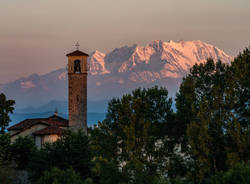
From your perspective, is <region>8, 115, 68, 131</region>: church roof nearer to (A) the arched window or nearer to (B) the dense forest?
(A) the arched window

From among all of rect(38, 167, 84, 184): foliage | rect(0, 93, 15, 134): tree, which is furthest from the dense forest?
rect(0, 93, 15, 134): tree

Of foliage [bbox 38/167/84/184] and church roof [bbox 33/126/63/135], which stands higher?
church roof [bbox 33/126/63/135]

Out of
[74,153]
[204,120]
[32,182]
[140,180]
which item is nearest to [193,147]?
[204,120]

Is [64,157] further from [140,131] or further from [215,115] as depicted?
[215,115]

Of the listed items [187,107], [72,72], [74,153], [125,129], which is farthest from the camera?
[72,72]

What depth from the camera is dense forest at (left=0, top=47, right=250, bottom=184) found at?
2920 centimetres

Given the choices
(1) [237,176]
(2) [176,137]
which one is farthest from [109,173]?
(1) [237,176]

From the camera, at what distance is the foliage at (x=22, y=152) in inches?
1640

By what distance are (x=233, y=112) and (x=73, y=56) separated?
2842 centimetres

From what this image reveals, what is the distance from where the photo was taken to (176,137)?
33.1 m

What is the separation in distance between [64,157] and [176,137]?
9684mm

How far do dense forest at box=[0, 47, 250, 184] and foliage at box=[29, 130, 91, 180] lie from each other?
0.26 feet

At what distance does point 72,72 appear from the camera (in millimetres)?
54969

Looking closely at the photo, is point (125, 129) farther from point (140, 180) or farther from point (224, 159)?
point (224, 159)
